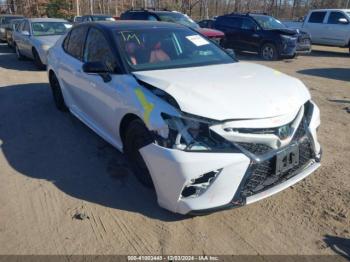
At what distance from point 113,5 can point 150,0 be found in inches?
208

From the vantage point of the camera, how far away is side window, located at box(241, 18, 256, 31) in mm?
14256

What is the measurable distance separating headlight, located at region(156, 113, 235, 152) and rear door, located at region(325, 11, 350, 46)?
1475cm

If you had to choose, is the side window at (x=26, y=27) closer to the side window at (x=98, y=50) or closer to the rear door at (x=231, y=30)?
the rear door at (x=231, y=30)

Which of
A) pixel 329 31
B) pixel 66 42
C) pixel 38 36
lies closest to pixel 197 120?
pixel 66 42

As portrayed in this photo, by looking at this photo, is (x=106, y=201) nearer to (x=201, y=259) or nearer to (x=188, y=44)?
(x=201, y=259)

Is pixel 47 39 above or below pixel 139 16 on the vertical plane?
below

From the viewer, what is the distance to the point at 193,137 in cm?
304

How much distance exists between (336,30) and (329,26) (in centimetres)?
40

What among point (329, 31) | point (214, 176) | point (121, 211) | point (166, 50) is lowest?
point (329, 31)

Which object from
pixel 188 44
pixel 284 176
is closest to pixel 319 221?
pixel 284 176

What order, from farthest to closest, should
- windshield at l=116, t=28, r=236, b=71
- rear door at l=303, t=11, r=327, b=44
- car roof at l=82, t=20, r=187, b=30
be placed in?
1. rear door at l=303, t=11, r=327, b=44
2. car roof at l=82, t=20, r=187, b=30
3. windshield at l=116, t=28, r=236, b=71

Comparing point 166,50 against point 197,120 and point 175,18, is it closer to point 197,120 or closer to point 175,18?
point 197,120

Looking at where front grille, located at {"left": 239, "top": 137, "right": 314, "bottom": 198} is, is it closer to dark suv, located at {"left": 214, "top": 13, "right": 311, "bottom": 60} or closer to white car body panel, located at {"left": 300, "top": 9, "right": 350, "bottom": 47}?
dark suv, located at {"left": 214, "top": 13, "right": 311, "bottom": 60}

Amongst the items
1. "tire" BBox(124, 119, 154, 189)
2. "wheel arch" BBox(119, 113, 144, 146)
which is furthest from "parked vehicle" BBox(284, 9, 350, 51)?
"tire" BBox(124, 119, 154, 189)
